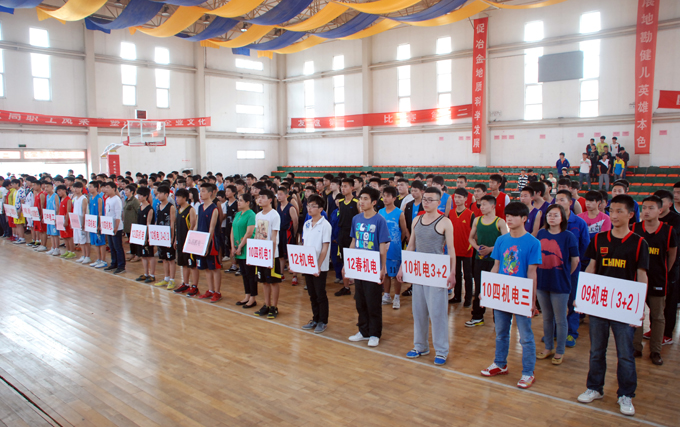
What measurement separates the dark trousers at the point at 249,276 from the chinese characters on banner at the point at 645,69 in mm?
15318

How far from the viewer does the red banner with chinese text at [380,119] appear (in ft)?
63.6

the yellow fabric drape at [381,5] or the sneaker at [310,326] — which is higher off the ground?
the yellow fabric drape at [381,5]

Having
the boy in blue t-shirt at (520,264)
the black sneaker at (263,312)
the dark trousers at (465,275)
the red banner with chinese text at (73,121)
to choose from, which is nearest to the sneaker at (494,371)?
the boy in blue t-shirt at (520,264)

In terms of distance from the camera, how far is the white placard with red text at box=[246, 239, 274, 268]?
5.59m

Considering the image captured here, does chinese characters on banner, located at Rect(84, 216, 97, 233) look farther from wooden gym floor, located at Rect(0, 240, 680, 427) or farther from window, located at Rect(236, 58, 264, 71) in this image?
window, located at Rect(236, 58, 264, 71)

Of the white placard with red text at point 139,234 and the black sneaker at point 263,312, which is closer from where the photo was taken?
the black sneaker at point 263,312

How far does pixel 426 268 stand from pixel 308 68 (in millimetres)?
22539

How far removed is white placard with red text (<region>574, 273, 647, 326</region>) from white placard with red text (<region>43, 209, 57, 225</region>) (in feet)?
34.7

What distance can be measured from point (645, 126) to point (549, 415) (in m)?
15.6

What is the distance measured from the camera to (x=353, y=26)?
50.7 feet

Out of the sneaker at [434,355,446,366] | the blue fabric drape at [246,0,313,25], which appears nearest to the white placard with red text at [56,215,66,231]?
the blue fabric drape at [246,0,313,25]

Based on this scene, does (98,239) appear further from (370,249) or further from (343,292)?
(370,249)

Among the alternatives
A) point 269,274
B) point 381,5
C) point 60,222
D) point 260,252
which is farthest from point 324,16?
point 269,274

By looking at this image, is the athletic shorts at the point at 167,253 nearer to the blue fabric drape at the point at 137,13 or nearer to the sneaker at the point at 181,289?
the sneaker at the point at 181,289
